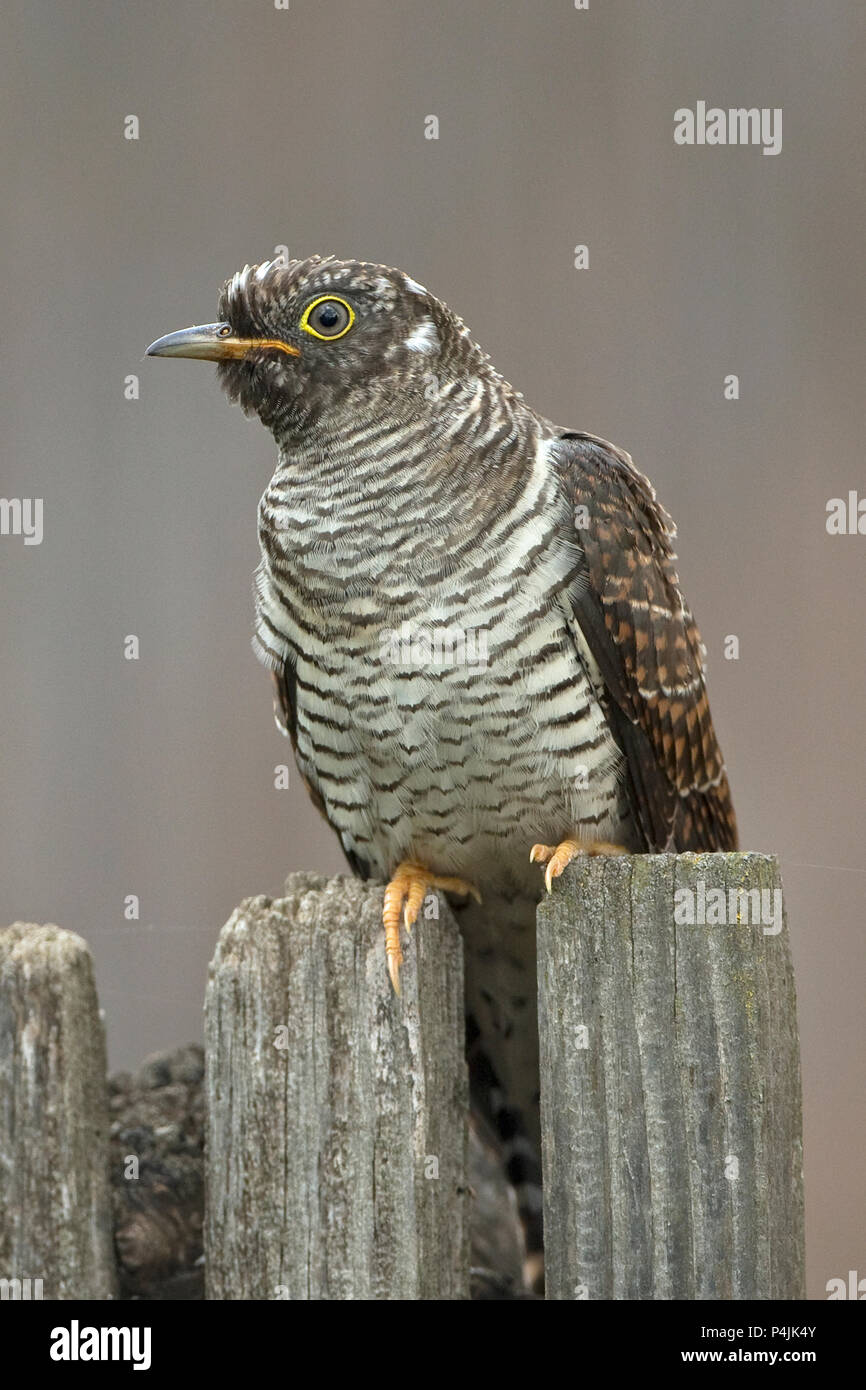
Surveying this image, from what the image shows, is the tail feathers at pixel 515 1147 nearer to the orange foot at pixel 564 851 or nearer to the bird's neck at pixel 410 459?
the orange foot at pixel 564 851

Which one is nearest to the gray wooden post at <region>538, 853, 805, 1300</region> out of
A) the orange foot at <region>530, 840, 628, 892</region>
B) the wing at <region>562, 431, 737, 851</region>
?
the orange foot at <region>530, 840, 628, 892</region>

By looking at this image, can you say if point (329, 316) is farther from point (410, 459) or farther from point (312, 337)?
point (410, 459)

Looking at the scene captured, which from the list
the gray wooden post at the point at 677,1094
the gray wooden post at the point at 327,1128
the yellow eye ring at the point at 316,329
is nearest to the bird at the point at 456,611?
the yellow eye ring at the point at 316,329

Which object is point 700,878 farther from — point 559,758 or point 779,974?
point 559,758

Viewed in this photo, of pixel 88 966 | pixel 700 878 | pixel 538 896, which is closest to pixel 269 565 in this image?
pixel 538 896

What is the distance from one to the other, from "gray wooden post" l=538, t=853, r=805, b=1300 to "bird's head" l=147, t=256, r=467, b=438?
4.21 feet

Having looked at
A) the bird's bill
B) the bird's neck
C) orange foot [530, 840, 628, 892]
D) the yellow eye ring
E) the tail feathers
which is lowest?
the tail feathers

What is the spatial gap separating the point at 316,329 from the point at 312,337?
2cm

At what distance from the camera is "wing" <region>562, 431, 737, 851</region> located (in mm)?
2639

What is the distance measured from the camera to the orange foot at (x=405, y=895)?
188 centimetres

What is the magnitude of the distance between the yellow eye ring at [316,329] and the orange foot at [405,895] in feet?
3.41

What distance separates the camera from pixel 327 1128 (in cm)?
179

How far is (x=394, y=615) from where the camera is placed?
98.6 inches

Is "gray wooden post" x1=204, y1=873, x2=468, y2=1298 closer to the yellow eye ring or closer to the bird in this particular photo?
the bird
